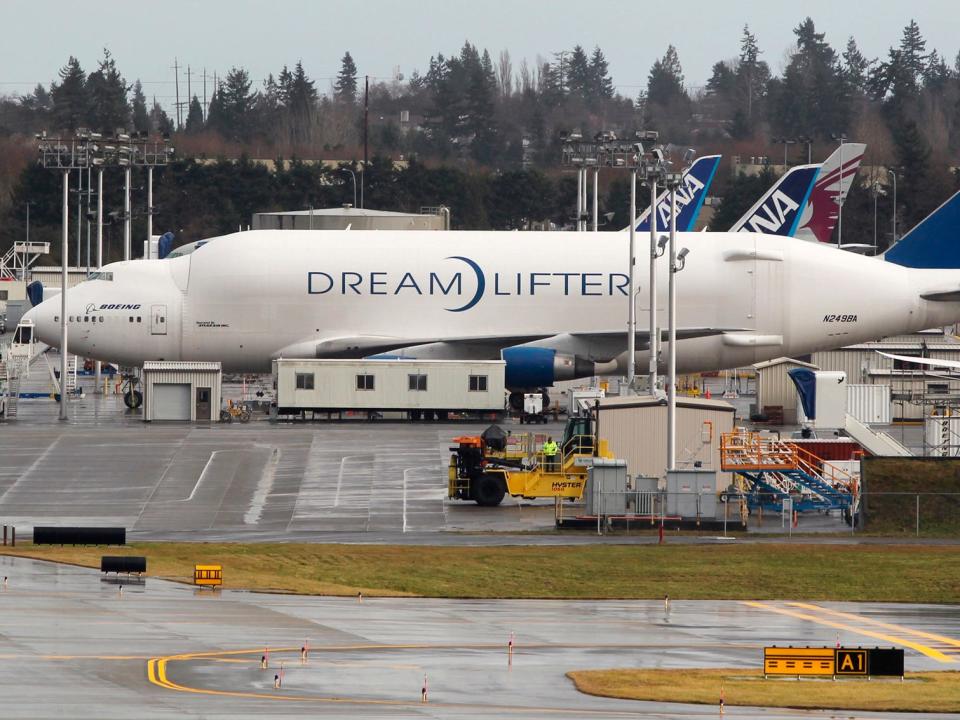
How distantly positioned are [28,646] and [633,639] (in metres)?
10.2

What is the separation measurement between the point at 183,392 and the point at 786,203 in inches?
1681

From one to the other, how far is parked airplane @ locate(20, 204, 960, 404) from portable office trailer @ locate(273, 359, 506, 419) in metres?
3.09

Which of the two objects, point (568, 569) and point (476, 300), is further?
point (476, 300)

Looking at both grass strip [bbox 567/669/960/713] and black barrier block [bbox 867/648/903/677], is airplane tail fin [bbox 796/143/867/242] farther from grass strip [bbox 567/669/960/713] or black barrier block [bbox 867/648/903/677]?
grass strip [bbox 567/669/960/713]

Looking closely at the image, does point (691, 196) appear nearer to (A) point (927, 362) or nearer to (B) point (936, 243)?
(B) point (936, 243)

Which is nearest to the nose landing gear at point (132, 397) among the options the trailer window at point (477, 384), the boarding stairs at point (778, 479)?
the trailer window at point (477, 384)

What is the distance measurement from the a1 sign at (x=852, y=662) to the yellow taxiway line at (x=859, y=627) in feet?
8.42

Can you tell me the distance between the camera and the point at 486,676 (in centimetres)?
2650

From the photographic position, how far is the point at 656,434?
49.7 metres

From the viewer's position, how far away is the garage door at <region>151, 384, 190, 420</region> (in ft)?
218

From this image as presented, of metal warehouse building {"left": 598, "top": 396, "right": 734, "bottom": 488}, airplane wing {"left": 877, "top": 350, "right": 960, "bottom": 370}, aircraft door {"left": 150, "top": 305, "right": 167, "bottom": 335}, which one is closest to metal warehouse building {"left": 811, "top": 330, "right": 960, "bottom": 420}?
airplane wing {"left": 877, "top": 350, "right": 960, "bottom": 370}

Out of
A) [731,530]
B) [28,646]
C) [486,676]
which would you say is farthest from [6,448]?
[486,676]

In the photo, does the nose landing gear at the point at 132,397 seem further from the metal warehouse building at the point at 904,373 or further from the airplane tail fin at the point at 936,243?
the airplane tail fin at the point at 936,243

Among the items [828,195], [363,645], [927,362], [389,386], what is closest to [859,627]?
[363,645]
